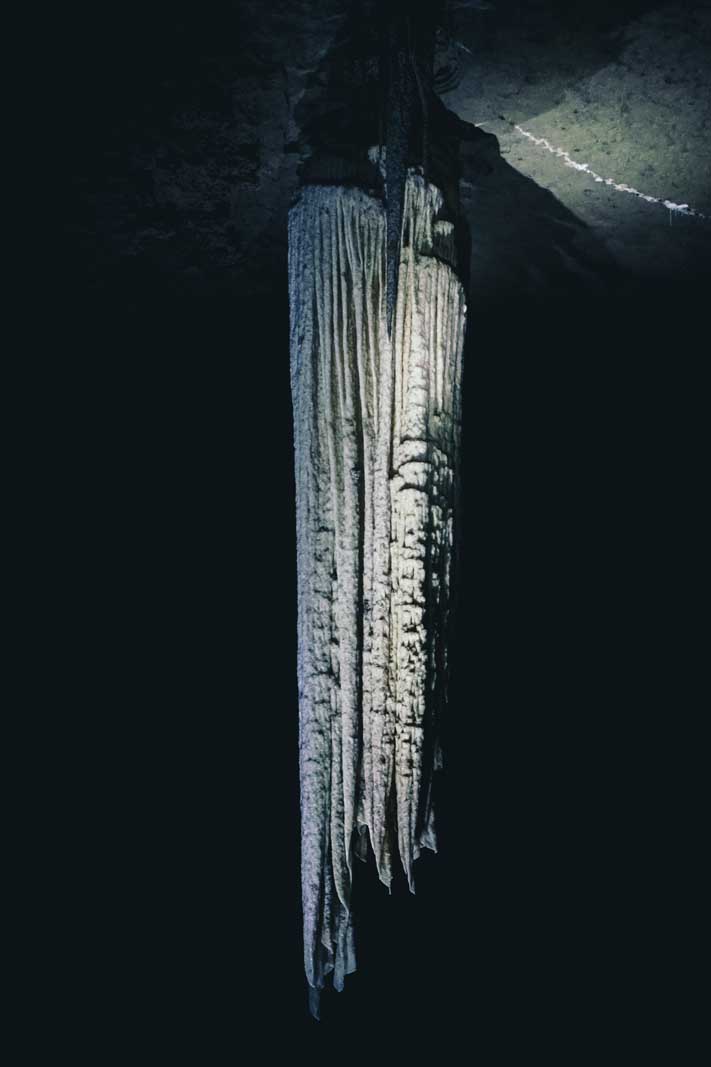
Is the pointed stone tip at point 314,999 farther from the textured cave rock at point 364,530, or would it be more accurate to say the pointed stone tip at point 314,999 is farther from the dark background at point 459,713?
the dark background at point 459,713

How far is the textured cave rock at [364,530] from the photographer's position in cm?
140

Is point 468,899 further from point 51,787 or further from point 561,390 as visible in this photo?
point 561,390

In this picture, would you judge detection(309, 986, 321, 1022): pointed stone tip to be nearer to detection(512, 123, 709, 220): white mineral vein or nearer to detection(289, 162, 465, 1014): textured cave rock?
detection(289, 162, 465, 1014): textured cave rock

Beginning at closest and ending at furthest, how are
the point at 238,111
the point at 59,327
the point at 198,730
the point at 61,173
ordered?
the point at 238,111
the point at 61,173
the point at 59,327
the point at 198,730

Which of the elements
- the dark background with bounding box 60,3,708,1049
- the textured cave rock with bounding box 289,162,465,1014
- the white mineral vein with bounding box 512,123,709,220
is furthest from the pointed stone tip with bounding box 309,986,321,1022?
the white mineral vein with bounding box 512,123,709,220

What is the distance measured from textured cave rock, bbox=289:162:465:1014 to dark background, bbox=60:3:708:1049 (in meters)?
1.15

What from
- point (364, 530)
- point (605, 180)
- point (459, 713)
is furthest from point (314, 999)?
point (605, 180)

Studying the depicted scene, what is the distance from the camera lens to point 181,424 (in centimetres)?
283

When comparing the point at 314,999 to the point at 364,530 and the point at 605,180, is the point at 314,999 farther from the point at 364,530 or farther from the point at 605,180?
the point at 605,180

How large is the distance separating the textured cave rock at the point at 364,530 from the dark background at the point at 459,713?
1.15 meters

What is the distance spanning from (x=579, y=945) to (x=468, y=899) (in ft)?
1.53

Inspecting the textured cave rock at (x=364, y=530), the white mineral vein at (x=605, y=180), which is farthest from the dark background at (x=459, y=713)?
the textured cave rock at (x=364, y=530)

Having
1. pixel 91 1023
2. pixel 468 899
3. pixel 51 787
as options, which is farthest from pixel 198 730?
pixel 468 899

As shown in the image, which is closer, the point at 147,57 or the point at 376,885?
the point at 147,57
